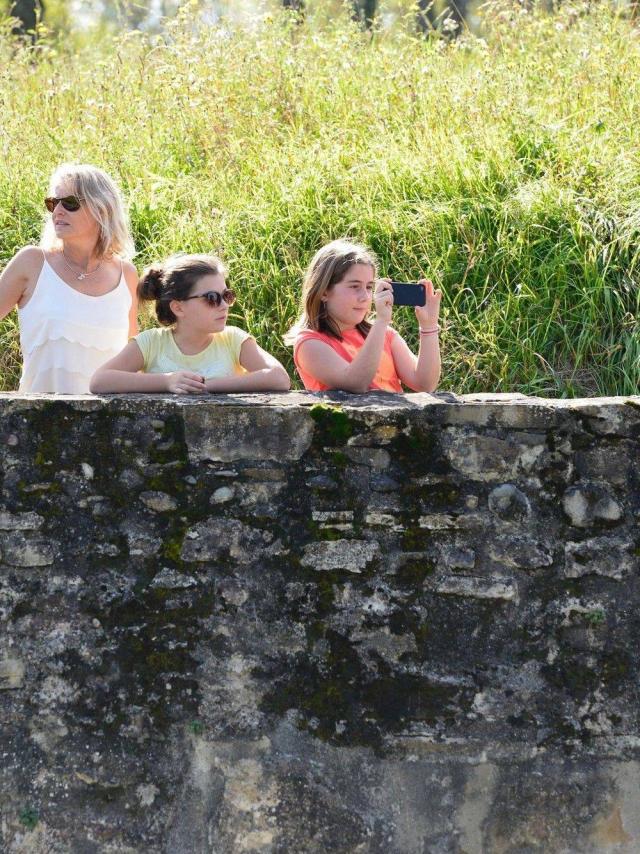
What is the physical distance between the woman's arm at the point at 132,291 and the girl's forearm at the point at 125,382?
0.75 metres

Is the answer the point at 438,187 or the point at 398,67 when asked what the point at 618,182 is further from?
the point at 398,67

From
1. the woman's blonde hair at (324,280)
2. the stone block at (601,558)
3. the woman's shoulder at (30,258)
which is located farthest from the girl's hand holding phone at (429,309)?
the woman's shoulder at (30,258)

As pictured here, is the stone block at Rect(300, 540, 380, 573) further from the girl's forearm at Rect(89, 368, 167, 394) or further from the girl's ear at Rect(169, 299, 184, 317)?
the girl's ear at Rect(169, 299, 184, 317)

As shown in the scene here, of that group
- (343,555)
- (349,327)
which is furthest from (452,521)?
(349,327)

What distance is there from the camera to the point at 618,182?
5.57 meters

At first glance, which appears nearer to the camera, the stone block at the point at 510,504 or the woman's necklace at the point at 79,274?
the stone block at the point at 510,504

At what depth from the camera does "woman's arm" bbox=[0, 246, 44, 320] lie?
4.02 meters

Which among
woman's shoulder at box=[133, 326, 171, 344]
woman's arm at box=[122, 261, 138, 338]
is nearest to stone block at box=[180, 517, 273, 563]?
woman's shoulder at box=[133, 326, 171, 344]

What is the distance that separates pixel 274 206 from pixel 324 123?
137cm

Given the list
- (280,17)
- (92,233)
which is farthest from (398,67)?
(92,233)

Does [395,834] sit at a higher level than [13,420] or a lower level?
lower

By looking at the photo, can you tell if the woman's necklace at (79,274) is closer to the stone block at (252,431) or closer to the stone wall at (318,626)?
the stone wall at (318,626)

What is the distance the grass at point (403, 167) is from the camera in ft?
16.9

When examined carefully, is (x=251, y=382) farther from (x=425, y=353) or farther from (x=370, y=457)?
(x=425, y=353)
